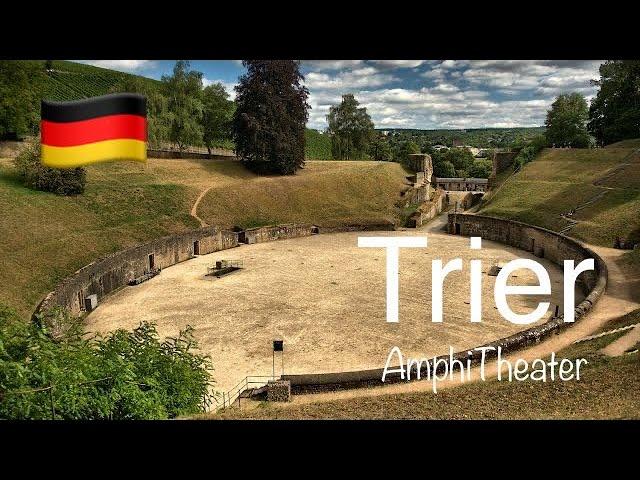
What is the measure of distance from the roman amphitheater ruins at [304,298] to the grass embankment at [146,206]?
1.70 m

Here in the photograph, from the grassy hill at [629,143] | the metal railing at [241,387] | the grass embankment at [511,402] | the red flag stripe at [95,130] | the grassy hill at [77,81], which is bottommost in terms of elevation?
the metal railing at [241,387]

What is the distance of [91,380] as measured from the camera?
24.1ft

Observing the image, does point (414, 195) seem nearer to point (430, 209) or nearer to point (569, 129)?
point (430, 209)

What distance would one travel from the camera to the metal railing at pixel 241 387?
1168cm

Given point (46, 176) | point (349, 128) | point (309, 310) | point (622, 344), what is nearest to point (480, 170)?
point (349, 128)

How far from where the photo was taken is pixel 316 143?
8188cm

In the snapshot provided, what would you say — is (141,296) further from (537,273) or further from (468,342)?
(537,273)

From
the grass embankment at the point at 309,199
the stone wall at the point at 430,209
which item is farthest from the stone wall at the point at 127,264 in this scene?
the stone wall at the point at 430,209

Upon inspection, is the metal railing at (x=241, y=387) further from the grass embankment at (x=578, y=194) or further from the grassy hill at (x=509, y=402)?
the grass embankment at (x=578, y=194)

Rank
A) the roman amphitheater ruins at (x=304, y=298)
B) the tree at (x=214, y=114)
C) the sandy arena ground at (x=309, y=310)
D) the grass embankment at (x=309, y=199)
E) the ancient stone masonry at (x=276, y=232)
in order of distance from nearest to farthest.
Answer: the roman amphitheater ruins at (x=304, y=298) < the sandy arena ground at (x=309, y=310) < the ancient stone masonry at (x=276, y=232) < the grass embankment at (x=309, y=199) < the tree at (x=214, y=114)

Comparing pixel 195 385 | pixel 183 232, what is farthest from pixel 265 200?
pixel 195 385

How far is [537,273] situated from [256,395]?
1742 centimetres

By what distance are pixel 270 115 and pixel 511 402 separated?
3411 centimetres

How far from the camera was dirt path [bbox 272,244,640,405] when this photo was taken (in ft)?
37.5
